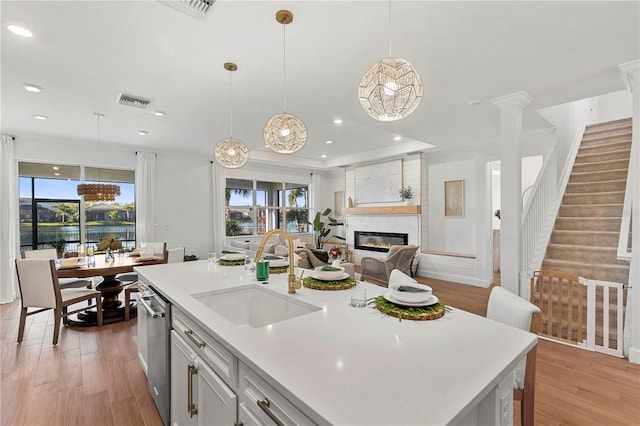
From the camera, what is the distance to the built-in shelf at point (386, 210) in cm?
688

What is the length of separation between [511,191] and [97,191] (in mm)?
5494

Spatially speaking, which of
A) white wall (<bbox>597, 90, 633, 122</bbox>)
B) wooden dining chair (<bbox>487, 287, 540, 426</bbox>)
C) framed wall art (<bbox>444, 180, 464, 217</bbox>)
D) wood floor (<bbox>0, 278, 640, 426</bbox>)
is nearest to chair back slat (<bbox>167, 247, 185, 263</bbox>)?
wood floor (<bbox>0, 278, 640, 426</bbox>)

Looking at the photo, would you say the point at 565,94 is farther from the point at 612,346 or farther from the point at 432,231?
the point at 432,231

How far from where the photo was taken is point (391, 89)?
5.42 feet

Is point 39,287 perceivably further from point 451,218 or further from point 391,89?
point 451,218

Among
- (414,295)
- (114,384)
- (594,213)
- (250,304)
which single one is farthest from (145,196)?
(594,213)

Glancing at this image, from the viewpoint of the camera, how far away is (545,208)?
4.35 meters

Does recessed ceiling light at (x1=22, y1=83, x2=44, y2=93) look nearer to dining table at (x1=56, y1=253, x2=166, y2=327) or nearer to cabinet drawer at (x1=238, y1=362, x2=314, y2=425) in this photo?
dining table at (x1=56, y1=253, x2=166, y2=327)

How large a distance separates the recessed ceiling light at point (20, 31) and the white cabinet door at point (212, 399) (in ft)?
8.88

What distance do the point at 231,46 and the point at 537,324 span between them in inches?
110

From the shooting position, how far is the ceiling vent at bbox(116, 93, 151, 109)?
349 centimetres

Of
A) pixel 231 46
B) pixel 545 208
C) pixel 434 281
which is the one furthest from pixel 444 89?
pixel 434 281

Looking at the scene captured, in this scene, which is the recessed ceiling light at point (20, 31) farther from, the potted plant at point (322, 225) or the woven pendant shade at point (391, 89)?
the potted plant at point (322, 225)

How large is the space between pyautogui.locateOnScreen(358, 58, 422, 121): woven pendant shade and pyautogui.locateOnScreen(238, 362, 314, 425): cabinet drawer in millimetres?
1480
